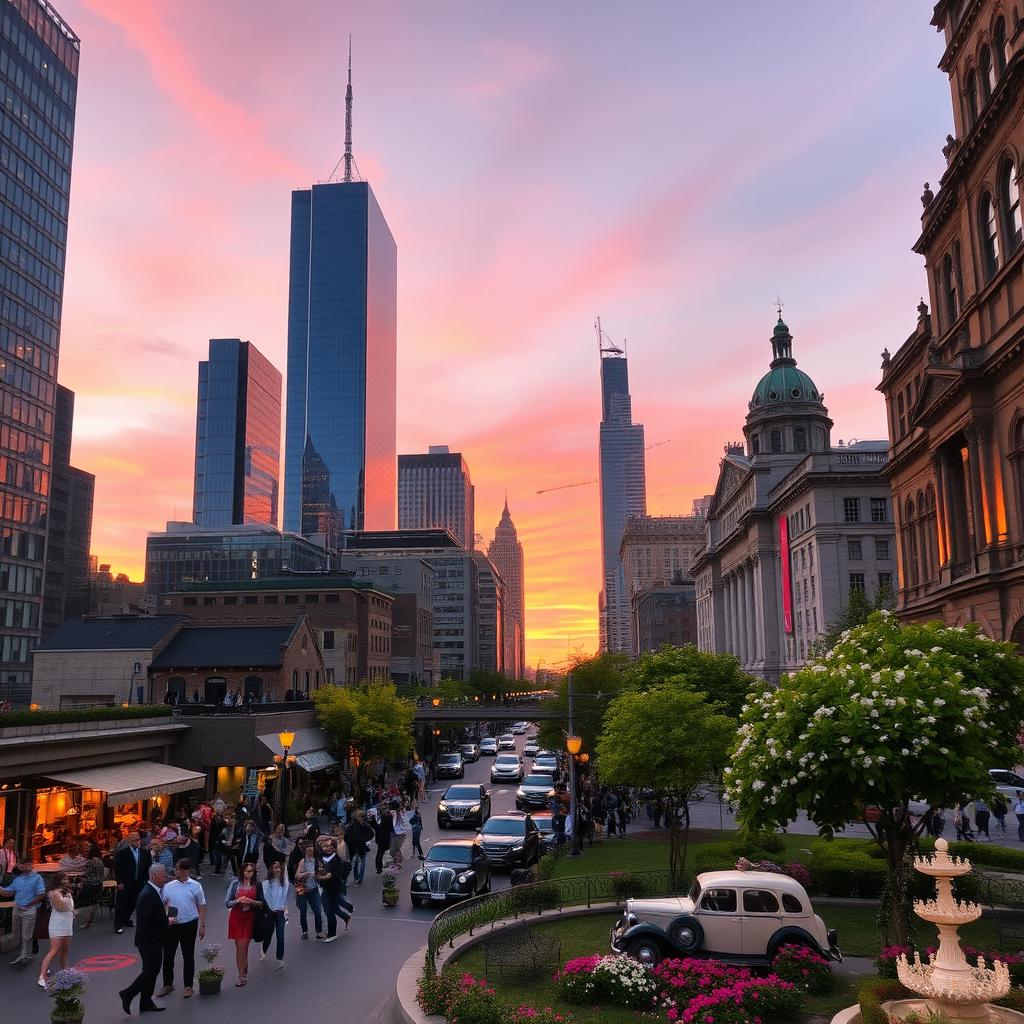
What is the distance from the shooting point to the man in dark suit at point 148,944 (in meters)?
13.5

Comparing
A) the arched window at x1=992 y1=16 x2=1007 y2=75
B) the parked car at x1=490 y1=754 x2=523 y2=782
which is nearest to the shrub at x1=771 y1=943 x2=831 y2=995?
the arched window at x1=992 y1=16 x2=1007 y2=75

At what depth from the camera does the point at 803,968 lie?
48.3 feet

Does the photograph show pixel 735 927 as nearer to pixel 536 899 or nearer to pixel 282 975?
pixel 536 899

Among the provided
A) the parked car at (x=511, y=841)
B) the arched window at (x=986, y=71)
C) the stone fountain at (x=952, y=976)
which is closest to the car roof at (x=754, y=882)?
the stone fountain at (x=952, y=976)

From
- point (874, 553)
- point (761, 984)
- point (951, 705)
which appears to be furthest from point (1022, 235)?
point (874, 553)

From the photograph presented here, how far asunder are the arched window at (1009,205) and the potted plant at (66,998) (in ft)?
117

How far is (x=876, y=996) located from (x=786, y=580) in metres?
76.8

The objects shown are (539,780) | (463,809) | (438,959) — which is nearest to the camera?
(438,959)

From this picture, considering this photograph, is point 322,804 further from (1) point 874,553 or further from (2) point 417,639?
(2) point 417,639

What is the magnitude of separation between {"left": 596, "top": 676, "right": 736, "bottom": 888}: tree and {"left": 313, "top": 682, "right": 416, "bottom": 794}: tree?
25.2 m

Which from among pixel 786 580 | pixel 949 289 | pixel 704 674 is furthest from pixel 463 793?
pixel 786 580

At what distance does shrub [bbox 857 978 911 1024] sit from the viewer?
425 inches

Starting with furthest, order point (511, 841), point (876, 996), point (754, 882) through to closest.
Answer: point (511, 841) → point (754, 882) → point (876, 996)

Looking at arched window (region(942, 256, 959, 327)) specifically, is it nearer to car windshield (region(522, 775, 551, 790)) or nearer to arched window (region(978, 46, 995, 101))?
arched window (region(978, 46, 995, 101))
